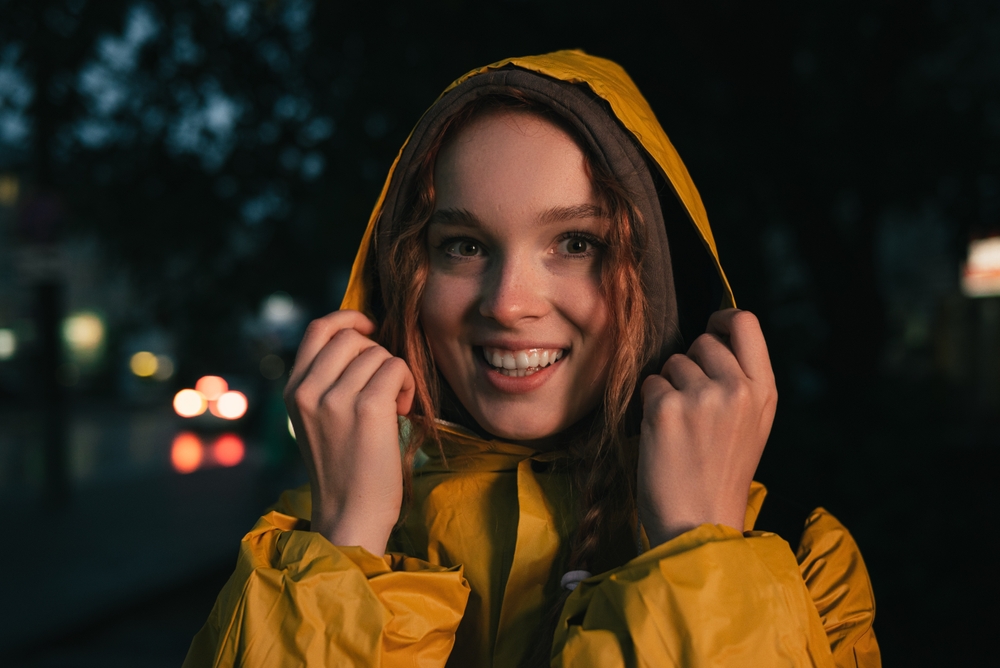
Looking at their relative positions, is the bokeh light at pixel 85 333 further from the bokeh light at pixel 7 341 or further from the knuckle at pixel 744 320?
the knuckle at pixel 744 320

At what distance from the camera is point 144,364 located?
28688 mm

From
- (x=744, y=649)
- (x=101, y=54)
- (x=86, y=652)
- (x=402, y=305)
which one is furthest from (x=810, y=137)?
(x=86, y=652)

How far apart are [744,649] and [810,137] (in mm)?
4070

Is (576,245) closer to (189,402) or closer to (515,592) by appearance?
(515,592)

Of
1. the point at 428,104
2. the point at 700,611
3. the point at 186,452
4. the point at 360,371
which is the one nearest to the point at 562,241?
the point at 360,371

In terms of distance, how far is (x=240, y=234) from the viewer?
6016 mm

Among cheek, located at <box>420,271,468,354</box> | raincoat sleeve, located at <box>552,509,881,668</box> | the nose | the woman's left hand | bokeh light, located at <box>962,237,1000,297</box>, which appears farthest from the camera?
bokeh light, located at <box>962,237,1000,297</box>

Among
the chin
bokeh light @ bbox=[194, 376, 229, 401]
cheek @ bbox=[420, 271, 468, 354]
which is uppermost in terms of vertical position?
cheek @ bbox=[420, 271, 468, 354]

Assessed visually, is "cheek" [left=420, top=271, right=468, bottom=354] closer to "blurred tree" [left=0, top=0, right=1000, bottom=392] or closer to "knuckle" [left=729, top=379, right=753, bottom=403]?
"knuckle" [left=729, top=379, right=753, bottom=403]

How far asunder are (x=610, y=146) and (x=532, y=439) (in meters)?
0.61

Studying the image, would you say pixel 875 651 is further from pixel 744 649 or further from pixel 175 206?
pixel 175 206

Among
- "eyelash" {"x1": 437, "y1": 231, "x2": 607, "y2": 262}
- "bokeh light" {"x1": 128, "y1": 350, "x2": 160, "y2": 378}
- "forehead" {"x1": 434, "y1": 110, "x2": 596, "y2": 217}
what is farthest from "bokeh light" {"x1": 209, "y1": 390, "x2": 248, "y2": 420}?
"bokeh light" {"x1": 128, "y1": 350, "x2": 160, "y2": 378}

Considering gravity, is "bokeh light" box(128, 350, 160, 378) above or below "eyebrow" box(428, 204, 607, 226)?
below

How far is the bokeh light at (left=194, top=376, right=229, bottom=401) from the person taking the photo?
14086mm
